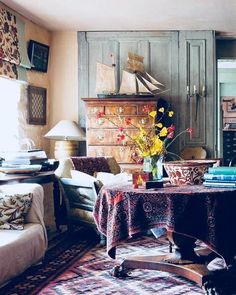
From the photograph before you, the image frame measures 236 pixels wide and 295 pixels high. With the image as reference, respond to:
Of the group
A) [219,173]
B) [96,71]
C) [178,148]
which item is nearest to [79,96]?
[96,71]

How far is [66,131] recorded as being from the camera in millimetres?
5809

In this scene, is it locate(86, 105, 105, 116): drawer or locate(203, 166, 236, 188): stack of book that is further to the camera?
locate(86, 105, 105, 116): drawer

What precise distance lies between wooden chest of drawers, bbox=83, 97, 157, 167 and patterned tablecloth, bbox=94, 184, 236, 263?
9.17ft

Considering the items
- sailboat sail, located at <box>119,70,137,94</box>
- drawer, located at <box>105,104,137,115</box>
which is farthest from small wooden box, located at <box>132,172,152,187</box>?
sailboat sail, located at <box>119,70,137,94</box>

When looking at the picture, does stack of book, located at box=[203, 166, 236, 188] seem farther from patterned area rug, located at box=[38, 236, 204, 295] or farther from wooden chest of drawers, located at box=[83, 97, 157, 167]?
wooden chest of drawers, located at box=[83, 97, 157, 167]

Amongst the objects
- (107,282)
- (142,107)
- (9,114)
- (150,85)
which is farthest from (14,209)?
(150,85)

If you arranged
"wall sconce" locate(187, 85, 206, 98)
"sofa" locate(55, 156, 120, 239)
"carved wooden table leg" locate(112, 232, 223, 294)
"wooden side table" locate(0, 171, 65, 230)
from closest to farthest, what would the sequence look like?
"carved wooden table leg" locate(112, 232, 223, 294), "wooden side table" locate(0, 171, 65, 230), "sofa" locate(55, 156, 120, 239), "wall sconce" locate(187, 85, 206, 98)

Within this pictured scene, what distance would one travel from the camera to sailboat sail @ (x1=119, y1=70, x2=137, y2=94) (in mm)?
5863

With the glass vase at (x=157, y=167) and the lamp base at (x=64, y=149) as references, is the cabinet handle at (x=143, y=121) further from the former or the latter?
the glass vase at (x=157, y=167)

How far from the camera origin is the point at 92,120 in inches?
225

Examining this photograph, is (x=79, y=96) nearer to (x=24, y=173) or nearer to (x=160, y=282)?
(x=24, y=173)

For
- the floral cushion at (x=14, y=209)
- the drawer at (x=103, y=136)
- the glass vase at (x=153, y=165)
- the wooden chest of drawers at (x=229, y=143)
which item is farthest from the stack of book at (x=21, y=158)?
the wooden chest of drawers at (x=229, y=143)

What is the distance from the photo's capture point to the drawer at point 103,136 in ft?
18.7

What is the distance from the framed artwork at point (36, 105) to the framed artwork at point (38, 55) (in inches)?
10.7
